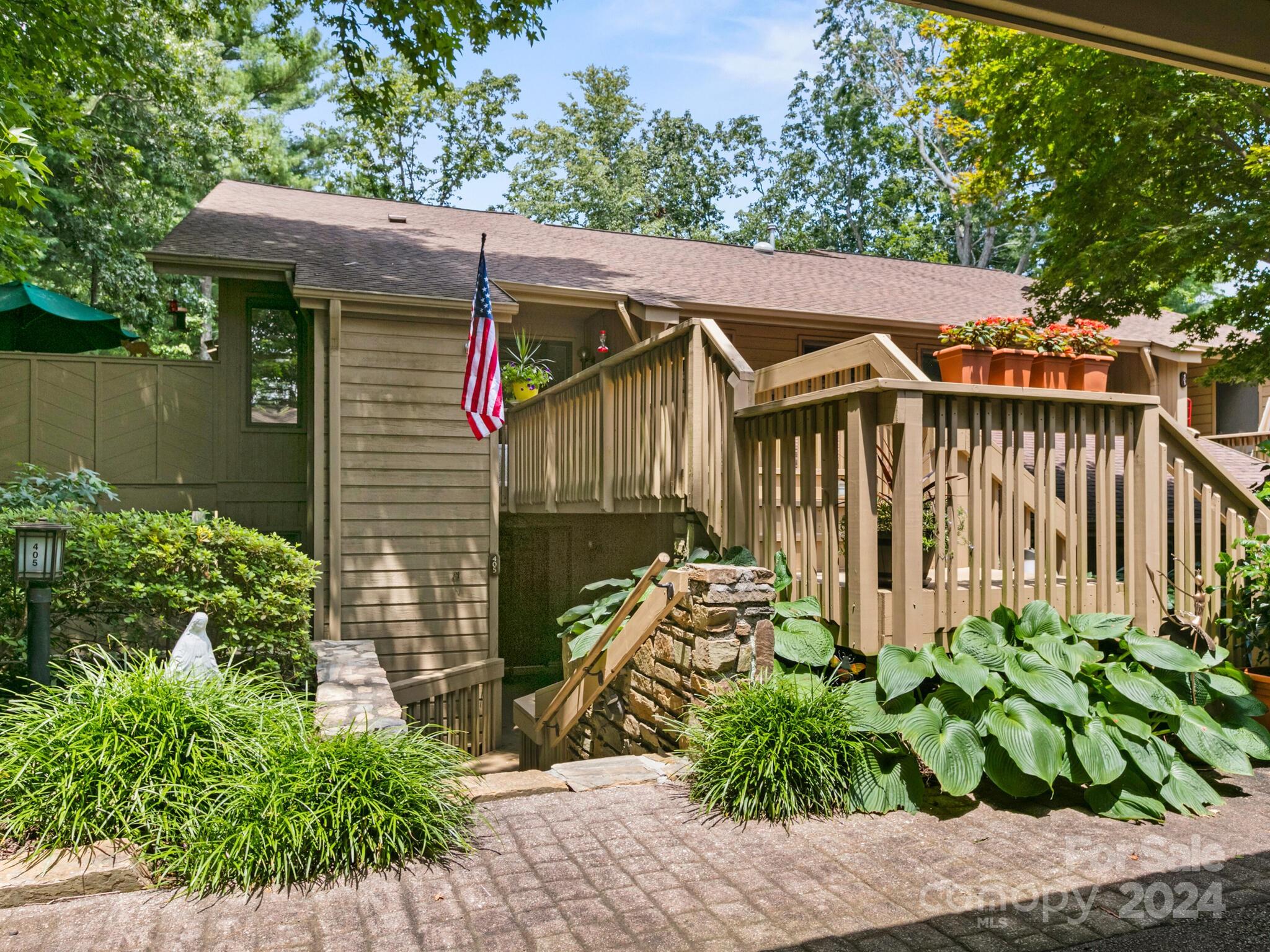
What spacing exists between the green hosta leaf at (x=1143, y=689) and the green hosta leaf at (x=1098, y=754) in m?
0.25

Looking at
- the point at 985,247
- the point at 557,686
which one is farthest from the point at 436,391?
the point at 985,247

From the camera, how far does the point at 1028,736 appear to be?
3844mm

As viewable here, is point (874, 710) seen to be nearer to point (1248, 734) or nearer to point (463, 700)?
point (1248, 734)

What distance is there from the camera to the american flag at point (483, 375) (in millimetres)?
7281

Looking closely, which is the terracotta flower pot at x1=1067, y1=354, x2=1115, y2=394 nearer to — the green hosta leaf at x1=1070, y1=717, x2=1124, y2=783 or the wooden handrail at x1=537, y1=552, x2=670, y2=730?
the green hosta leaf at x1=1070, y1=717, x2=1124, y2=783

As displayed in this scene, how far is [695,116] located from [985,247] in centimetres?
1053

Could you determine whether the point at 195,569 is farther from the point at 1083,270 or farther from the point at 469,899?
the point at 1083,270

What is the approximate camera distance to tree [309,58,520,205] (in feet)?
81.8

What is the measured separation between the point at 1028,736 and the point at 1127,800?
24.3 inches

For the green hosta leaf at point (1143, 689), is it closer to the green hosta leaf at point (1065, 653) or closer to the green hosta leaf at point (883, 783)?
the green hosta leaf at point (1065, 653)

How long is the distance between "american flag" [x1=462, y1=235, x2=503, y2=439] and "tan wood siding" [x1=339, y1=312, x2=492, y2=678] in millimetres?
1744

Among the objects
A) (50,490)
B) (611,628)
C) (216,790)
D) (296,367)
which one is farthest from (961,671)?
(296,367)

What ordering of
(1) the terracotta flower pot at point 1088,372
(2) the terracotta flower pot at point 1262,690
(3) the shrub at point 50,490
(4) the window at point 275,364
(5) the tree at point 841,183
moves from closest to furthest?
(2) the terracotta flower pot at point 1262,690 → (1) the terracotta flower pot at point 1088,372 → (3) the shrub at point 50,490 → (4) the window at point 275,364 → (5) the tree at point 841,183

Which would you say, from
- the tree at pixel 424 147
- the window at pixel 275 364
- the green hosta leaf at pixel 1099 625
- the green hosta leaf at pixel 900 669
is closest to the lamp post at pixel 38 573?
the green hosta leaf at pixel 900 669
